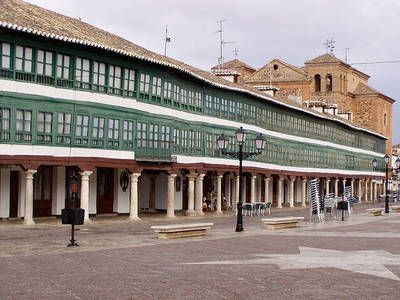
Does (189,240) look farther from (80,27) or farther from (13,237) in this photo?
(80,27)

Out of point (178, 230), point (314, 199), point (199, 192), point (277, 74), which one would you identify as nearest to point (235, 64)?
point (277, 74)

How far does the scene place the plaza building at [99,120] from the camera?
28766 millimetres

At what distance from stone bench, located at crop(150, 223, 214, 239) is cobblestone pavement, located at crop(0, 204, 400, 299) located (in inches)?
15.6

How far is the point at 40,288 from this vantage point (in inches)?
471

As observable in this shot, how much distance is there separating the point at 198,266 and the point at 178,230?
322 inches

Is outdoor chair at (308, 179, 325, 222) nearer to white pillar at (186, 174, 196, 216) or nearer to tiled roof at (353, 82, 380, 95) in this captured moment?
white pillar at (186, 174, 196, 216)

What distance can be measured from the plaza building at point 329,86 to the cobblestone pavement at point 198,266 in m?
56.1

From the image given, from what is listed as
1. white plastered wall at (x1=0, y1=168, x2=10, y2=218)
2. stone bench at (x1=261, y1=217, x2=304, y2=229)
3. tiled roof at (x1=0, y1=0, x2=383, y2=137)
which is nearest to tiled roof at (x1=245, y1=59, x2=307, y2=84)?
tiled roof at (x1=0, y1=0, x2=383, y2=137)

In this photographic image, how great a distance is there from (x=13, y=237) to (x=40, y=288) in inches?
459

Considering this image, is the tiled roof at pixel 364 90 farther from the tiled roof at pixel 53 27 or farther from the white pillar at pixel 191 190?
the tiled roof at pixel 53 27

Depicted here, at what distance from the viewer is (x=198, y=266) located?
15.4 meters

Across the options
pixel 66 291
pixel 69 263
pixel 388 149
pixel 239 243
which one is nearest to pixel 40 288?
pixel 66 291

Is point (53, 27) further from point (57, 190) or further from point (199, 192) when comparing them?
point (199, 192)

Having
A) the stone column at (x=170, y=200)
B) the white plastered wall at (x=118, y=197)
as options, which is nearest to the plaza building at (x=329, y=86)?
the stone column at (x=170, y=200)
